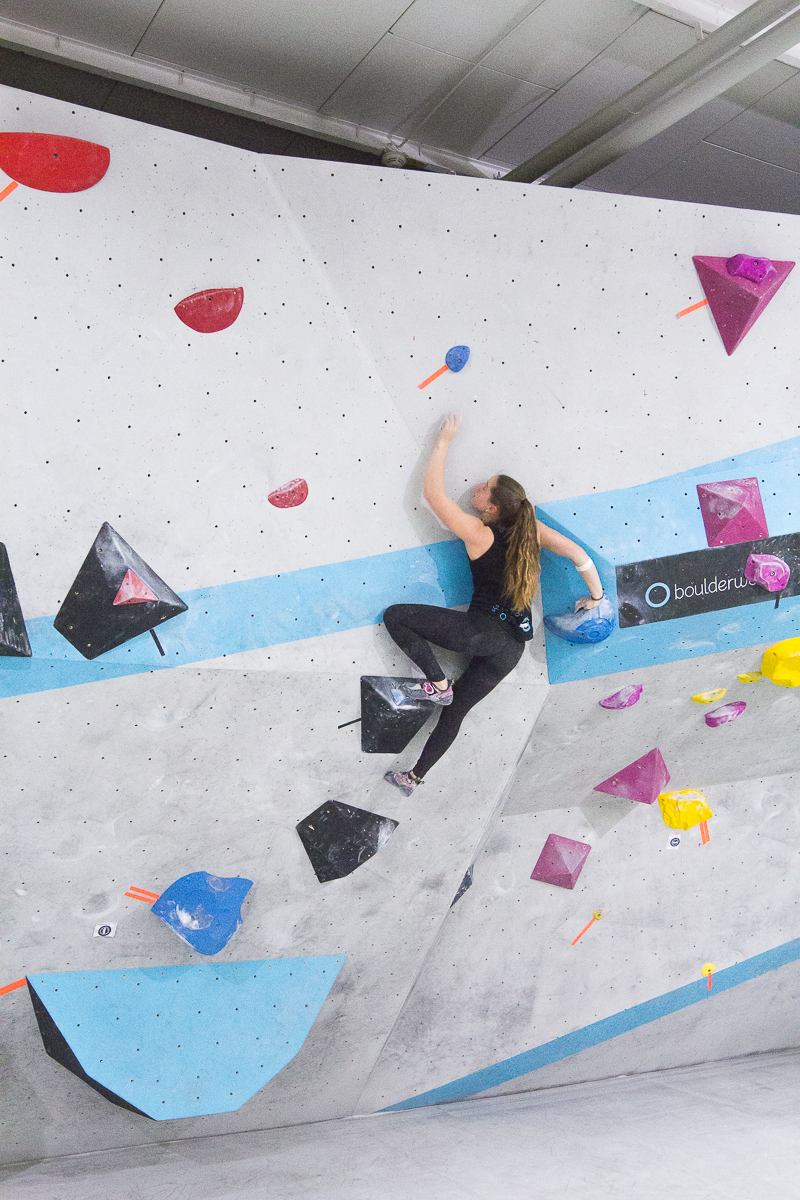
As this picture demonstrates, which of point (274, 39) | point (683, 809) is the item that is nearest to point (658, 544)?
point (683, 809)

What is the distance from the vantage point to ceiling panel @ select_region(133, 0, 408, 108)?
2.54m

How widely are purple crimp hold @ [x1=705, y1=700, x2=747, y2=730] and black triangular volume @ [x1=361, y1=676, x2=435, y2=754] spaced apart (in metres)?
1.26

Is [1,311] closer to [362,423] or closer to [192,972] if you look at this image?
[362,423]

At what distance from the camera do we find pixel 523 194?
2.67 metres

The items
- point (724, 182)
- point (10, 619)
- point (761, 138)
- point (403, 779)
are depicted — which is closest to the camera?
point (10, 619)

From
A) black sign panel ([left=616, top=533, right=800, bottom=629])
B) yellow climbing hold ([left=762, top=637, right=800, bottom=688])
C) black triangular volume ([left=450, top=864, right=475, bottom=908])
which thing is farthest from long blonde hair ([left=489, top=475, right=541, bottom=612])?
black triangular volume ([left=450, top=864, right=475, bottom=908])

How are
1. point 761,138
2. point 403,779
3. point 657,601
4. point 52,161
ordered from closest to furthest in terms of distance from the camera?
point 52,161
point 403,779
point 657,601
point 761,138

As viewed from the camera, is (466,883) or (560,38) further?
(466,883)

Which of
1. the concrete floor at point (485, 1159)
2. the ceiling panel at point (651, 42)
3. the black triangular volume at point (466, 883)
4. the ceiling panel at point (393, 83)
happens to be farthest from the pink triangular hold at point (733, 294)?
the concrete floor at point (485, 1159)

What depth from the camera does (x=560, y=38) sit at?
271 centimetres

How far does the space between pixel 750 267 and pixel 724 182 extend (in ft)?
4.04

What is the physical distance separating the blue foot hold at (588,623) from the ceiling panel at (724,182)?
2002 mm

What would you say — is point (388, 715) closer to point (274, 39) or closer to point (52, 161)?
point (52, 161)

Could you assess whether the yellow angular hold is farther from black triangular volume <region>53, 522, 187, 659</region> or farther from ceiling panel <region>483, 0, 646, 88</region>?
ceiling panel <region>483, 0, 646, 88</region>
